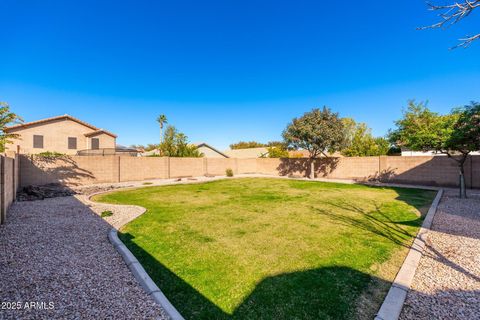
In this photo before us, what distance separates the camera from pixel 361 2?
12.4 meters

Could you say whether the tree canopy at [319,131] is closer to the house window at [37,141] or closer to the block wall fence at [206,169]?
the block wall fence at [206,169]

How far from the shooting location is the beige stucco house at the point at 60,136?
21.3 metres

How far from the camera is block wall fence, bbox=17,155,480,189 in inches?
523

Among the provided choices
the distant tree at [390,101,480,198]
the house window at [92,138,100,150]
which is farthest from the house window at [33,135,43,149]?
the distant tree at [390,101,480,198]

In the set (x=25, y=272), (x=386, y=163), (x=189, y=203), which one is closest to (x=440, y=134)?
(x=386, y=163)

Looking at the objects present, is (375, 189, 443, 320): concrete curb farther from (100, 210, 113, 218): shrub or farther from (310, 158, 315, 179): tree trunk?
(310, 158, 315, 179): tree trunk

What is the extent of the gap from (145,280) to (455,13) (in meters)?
5.33

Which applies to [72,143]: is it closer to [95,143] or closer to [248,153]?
[95,143]

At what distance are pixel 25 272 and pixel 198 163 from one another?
18.8 m

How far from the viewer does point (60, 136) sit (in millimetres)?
23312

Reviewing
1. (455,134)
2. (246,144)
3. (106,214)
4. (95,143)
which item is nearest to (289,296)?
(106,214)

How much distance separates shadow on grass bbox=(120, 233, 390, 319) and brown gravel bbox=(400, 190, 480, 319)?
1.49ft

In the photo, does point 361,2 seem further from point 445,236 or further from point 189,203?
point 189,203

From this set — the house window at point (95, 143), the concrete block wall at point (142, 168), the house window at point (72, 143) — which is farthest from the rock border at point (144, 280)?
the house window at point (72, 143)
